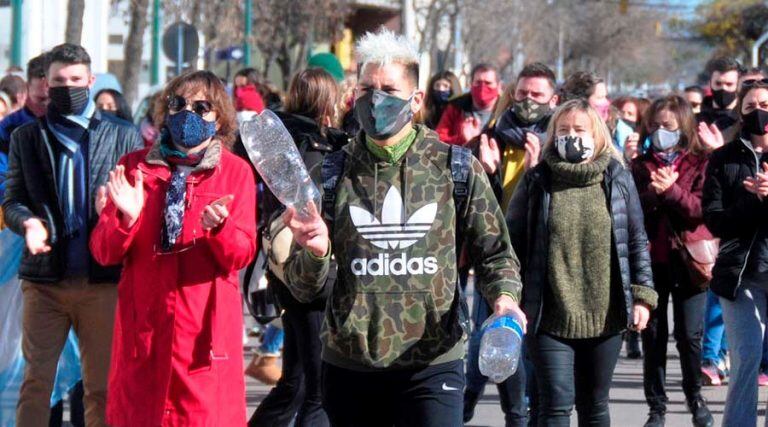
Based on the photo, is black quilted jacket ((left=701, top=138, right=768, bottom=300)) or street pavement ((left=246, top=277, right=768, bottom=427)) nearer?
black quilted jacket ((left=701, top=138, right=768, bottom=300))

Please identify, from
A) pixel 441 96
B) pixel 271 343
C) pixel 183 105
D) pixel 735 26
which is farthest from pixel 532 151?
pixel 735 26

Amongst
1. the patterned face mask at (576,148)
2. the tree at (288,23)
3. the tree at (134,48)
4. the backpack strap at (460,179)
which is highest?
the tree at (288,23)

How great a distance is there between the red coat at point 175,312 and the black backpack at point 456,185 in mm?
777

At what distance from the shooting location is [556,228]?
21.5 feet

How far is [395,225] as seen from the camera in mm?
4770

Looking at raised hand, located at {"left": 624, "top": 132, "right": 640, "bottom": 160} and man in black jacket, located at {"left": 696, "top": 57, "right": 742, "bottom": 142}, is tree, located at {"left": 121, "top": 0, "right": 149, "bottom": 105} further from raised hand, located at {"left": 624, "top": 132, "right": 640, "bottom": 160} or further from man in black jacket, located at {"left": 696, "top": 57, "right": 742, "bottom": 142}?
raised hand, located at {"left": 624, "top": 132, "right": 640, "bottom": 160}

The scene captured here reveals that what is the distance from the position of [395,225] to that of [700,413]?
4.26m

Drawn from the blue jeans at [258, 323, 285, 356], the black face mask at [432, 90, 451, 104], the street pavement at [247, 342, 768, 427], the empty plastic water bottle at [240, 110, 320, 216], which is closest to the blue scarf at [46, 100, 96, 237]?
the empty plastic water bottle at [240, 110, 320, 216]

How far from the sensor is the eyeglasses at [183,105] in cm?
580

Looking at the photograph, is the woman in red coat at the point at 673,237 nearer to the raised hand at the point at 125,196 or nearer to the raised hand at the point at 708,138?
the raised hand at the point at 708,138

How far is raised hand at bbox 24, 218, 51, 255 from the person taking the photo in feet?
20.3

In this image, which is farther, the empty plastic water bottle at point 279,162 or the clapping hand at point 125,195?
the clapping hand at point 125,195

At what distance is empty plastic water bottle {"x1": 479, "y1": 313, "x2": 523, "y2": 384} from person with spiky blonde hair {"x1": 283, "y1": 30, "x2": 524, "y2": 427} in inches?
7.0

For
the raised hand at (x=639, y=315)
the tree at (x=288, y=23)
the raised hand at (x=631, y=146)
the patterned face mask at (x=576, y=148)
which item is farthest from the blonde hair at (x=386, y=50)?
the tree at (x=288, y=23)
